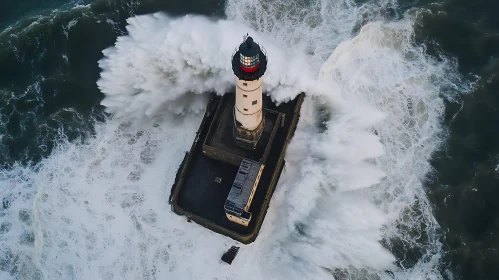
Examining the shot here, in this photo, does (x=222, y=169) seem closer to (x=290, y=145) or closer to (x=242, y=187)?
(x=242, y=187)

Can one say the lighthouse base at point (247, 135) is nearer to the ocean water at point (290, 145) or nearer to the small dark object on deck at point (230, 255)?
the ocean water at point (290, 145)

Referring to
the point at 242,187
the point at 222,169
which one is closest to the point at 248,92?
Answer: the point at 242,187

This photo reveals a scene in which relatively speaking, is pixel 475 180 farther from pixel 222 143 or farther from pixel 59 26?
pixel 59 26

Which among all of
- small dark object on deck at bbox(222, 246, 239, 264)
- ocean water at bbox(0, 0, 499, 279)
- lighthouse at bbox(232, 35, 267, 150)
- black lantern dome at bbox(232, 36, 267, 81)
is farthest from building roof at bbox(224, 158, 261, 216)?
black lantern dome at bbox(232, 36, 267, 81)

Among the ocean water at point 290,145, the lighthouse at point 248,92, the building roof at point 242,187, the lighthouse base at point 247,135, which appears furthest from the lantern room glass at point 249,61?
the ocean water at point 290,145

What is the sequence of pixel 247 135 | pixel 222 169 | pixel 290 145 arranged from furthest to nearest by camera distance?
pixel 290 145, pixel 222 169, pixel 247 135

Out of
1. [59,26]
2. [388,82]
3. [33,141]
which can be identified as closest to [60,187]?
[33,141]
